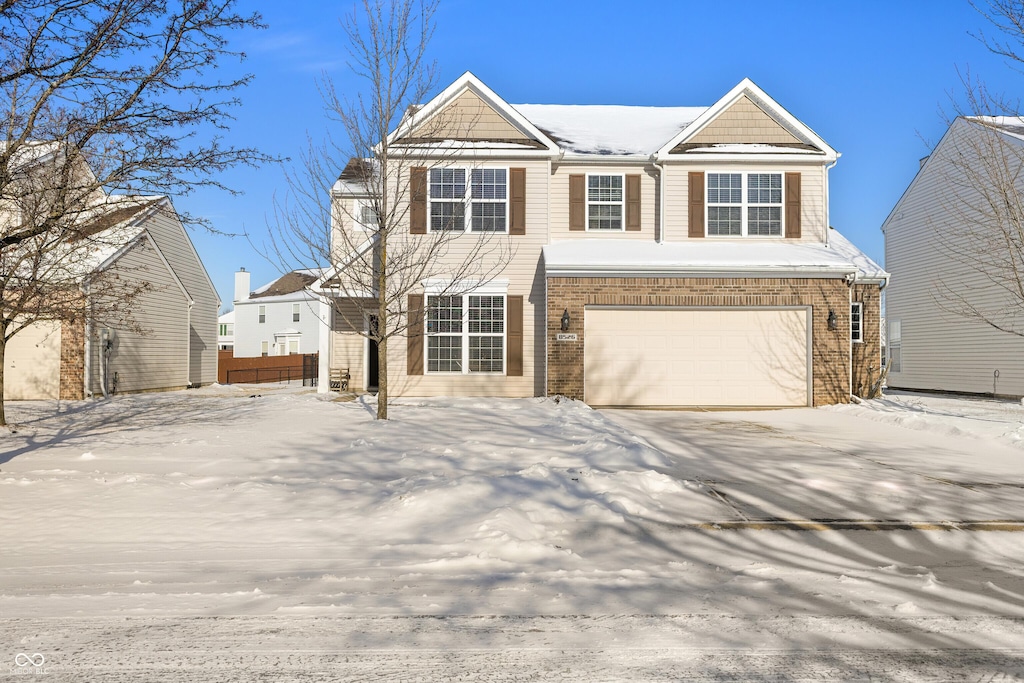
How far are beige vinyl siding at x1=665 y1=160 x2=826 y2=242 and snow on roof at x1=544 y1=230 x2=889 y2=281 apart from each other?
461 millimetres

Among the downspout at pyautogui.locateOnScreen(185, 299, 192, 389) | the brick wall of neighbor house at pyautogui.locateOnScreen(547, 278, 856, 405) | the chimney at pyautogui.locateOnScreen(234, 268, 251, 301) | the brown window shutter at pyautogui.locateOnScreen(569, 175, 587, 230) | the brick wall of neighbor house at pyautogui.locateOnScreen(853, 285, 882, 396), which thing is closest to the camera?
the brick wall of neighbor house at pyautogui.locateOnScreen(547, 278, 856, 405)

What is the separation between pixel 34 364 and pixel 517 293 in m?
13.4

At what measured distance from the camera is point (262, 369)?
114 ft

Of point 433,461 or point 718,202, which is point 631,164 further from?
point 433,461

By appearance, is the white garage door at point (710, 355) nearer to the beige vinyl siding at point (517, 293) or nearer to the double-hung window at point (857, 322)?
the beige vinyl siding at point (517, 293)

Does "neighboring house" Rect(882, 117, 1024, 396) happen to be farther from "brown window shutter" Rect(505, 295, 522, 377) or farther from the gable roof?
"brown window shutter" Rect(505, 295, 522, 377)

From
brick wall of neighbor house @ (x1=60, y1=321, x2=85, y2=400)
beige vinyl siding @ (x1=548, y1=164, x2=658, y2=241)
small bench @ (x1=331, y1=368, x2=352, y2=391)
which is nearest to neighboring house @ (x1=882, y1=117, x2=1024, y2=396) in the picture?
beige vinyl siding @ (x1=548, y1=164, x2=658, y2=241)

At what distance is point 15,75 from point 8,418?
991 centimetres

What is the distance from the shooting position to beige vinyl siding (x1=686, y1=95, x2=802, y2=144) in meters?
18.4

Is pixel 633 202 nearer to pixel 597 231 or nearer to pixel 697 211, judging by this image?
pixel 597 231

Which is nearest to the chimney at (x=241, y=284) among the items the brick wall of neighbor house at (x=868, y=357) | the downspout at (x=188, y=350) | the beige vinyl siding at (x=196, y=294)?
the beige vinyl siding at (x=196, y=294)

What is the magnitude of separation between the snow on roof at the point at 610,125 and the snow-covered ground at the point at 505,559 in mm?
10324

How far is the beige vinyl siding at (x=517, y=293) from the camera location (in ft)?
57.4

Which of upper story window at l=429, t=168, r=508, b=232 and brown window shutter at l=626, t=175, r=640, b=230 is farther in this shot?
brown window shutter at l=626, t=175, r=640, b=230
